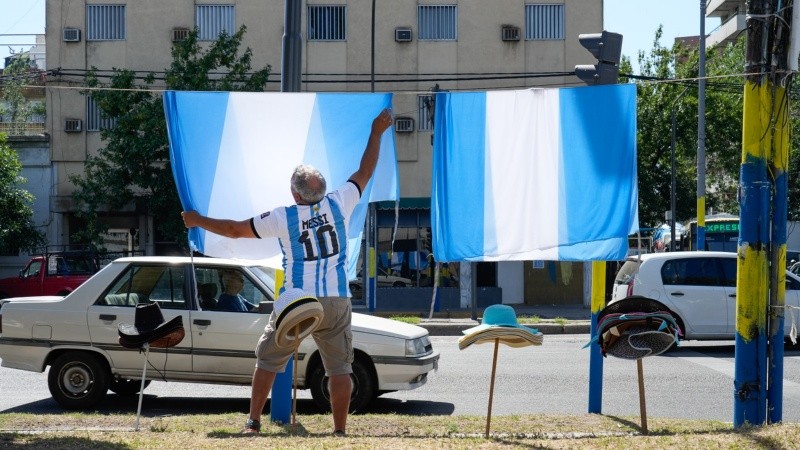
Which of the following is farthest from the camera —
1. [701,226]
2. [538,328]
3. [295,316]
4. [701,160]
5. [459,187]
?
[701,160]

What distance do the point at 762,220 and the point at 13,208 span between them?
87.3 ft

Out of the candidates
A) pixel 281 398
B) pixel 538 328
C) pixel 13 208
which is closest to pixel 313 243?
pixel 281 398

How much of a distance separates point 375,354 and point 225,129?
2859mm

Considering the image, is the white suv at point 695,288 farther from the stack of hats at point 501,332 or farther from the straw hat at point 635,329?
the stack of hats at point 501,332

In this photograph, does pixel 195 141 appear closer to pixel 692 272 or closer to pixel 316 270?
pixel 316 270

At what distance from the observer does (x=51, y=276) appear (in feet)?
88.4

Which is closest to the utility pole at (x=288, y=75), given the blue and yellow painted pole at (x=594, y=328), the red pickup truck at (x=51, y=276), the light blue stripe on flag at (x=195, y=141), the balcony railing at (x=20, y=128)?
the light blue stripe on flag at (x=195, y=141)

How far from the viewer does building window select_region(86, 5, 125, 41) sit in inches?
1240

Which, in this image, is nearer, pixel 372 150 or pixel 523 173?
pixel 372 150

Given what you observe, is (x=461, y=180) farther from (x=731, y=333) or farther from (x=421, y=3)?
(x=421, y=3)

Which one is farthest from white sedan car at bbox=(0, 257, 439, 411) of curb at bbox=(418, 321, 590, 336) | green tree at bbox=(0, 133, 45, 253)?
green tree at bbox=(0, 133, 45, 253)

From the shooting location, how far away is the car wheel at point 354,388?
32.3 ft

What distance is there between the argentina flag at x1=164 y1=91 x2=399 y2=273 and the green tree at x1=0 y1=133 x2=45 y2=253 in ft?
75.1

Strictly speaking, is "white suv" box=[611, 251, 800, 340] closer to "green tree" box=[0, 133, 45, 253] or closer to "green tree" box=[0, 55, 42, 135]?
"green tree" box=[0, 133, 45, 253]
